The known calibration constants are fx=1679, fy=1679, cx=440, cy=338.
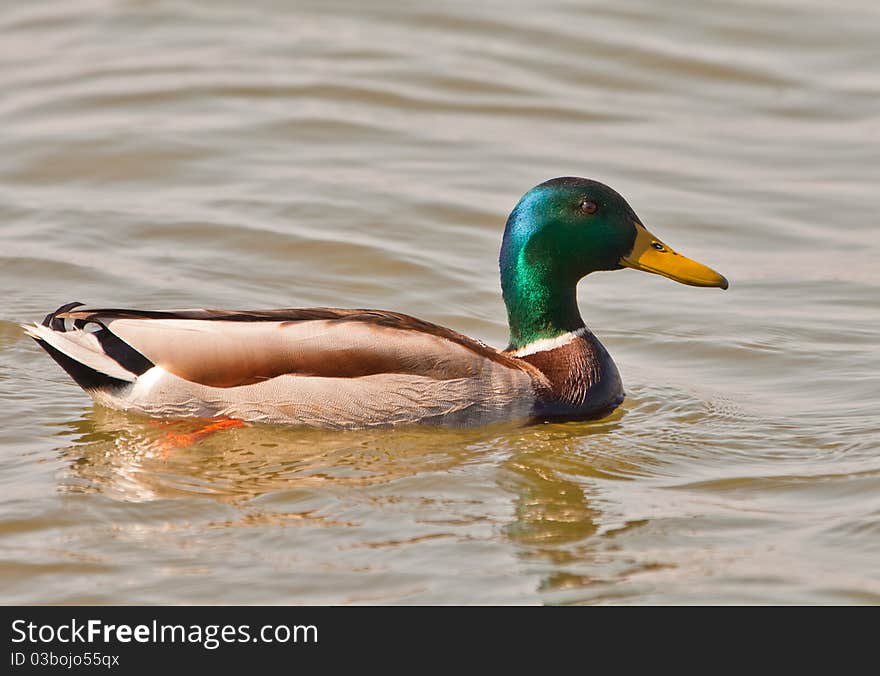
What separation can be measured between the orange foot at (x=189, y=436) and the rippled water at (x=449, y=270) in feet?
0.20

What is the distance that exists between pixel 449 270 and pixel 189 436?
360 centimetres

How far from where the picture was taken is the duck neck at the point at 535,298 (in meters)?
8.79

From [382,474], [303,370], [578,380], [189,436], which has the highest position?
[303,370]

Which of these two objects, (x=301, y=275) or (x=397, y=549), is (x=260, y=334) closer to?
(x=397, y=549)

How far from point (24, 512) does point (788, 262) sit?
6308mm

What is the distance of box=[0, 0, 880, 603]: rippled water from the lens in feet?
22.4

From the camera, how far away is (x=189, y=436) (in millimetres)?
8156

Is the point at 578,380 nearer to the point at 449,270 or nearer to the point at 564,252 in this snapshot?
the point at 564,252

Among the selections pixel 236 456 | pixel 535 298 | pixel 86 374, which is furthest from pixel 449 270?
pixel 236 456

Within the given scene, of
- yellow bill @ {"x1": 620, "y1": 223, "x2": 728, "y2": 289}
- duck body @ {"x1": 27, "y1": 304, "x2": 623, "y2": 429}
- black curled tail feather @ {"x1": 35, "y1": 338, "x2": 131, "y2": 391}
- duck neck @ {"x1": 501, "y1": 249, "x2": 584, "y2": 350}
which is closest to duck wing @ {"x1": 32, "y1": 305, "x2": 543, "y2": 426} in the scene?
duck body @ {"x1": 27, "y1": 304, "x2": 623, "y2": 429}

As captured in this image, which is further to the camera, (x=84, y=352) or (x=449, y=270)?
(x=449, y=270)

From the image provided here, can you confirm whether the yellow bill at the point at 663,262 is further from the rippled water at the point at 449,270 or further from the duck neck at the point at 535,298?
the rippled water at the point at 449,270

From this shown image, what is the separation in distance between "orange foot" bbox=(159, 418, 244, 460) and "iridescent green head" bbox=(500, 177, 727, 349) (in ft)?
5.32

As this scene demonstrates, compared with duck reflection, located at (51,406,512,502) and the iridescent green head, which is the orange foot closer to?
duck reflection, located at (51,406,512,502)
